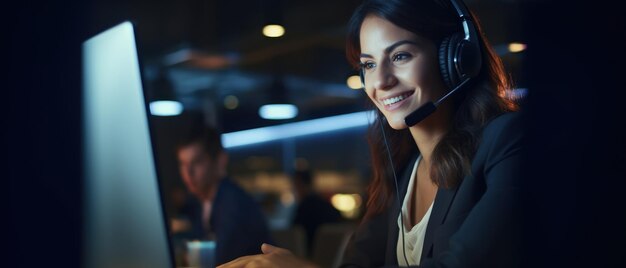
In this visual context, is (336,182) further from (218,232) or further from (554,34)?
(554,34)

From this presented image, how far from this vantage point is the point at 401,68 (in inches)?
40.2

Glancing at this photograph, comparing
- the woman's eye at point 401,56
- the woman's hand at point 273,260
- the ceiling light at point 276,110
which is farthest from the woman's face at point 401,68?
the ceiling light at point 276,110

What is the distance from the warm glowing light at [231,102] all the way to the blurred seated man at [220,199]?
695 centimetres

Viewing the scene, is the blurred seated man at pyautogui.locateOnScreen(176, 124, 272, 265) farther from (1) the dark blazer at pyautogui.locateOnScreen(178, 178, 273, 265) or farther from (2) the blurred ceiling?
(2) the blurred ceiling

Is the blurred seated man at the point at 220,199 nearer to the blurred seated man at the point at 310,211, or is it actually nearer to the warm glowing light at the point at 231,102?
the blurred seated man at the point at 310,211

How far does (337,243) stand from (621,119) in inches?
131

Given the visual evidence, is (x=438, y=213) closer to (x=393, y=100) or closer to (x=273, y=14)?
(x=393, y=100)

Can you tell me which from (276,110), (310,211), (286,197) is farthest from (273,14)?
(286,197)

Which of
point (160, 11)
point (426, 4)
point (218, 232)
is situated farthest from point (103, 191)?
point (160, 11)

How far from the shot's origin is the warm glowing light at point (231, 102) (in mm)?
9708

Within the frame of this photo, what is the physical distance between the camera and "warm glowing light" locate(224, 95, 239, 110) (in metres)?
9.71

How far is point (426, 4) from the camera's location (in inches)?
40.8

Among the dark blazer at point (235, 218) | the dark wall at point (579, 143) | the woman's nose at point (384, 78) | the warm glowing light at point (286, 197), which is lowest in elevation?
the warm glowing light at point (286, 197)

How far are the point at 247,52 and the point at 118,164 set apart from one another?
6320 millimetres
